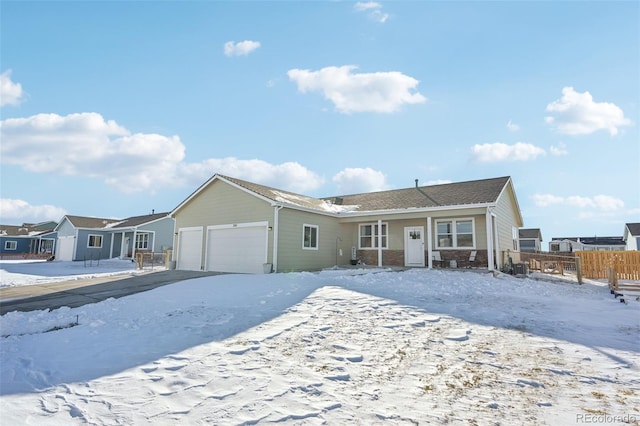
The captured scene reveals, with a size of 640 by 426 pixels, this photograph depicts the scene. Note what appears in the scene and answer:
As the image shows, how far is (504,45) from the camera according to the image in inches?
451

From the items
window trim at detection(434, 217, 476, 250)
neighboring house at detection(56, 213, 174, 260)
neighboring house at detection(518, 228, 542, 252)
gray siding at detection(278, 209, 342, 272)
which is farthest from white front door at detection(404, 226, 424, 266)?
neighboring house at detection(518, 228, 542, 252)

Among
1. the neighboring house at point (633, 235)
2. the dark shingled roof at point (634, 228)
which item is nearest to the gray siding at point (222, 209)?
the neighboring house at point (633, 235)

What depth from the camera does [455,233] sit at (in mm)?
16344

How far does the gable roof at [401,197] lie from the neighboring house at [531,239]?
107 feet

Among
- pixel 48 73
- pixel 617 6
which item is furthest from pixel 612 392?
pixel 48 73

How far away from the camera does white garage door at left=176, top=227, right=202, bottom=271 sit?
17.3 meters

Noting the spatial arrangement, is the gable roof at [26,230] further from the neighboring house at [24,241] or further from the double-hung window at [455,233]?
the double-hung window at [455,233]

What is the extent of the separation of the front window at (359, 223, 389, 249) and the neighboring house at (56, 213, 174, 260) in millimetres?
20455

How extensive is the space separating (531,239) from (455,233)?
1429 inches

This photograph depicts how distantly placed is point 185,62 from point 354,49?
6.24 meters

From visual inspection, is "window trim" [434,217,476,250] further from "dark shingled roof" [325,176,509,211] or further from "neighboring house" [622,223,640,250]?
"neighboring house" [622,223,640,250]

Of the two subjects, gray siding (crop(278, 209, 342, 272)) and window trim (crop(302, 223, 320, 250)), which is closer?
gray siding (crop(278, 209, 342, 272))

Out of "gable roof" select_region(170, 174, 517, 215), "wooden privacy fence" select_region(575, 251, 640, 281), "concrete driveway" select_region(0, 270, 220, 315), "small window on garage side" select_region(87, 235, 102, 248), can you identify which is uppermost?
"gable roof" select_region(170, 174, 517, 215)

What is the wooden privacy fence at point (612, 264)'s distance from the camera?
49.9 feet
